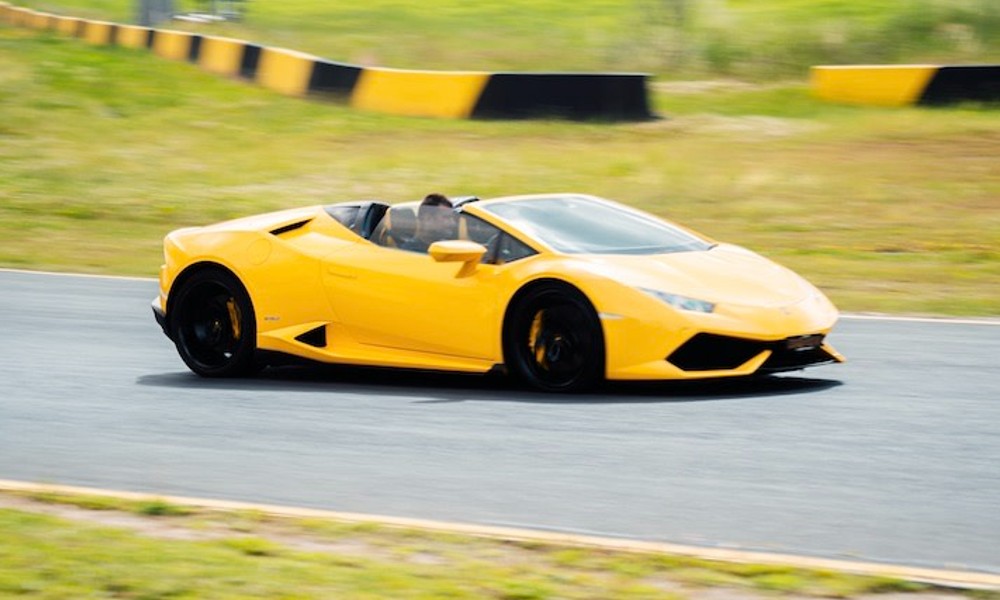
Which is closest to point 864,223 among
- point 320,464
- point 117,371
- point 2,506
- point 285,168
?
point 285,168

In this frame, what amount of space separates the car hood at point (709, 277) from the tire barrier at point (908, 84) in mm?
12327

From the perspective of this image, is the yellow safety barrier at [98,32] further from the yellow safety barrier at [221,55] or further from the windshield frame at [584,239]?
the windshield frame at [584,239]

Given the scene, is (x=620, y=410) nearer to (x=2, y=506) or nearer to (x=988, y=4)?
(x=2, y=506)

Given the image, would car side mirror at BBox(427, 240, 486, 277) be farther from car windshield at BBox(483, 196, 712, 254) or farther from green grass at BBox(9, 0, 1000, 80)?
green grass at BBox(9, 0, 1000, 80)

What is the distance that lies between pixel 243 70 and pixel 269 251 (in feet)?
57.4

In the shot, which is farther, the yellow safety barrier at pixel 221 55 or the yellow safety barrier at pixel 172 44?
the yellow safety barrier at pixel 172 44

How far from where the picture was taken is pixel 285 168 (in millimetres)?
20859

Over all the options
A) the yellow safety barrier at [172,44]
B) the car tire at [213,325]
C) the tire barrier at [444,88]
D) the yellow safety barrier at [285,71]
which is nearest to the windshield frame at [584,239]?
the car tire at [213,325]

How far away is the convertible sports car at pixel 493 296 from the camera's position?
8.59 m

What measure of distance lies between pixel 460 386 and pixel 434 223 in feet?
2.90

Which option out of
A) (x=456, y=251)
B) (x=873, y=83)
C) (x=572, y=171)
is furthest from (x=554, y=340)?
(x=873, y=83)

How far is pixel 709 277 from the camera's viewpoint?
8914mm

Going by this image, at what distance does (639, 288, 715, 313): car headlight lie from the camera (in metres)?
8.58

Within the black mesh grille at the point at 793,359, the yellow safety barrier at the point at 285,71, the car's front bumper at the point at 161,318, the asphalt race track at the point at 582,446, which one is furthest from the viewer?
the yellow safety barrier at the point at 285,71
